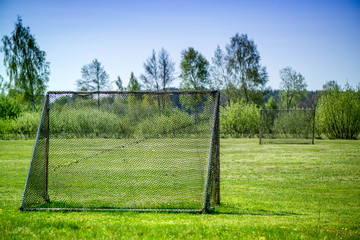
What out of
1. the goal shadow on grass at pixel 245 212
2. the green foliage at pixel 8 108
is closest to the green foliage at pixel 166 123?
the goal shadow on grass at pixel 245 212

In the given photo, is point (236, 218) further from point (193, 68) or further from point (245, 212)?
point (193, 68)

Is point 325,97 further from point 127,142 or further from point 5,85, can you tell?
point 5,85

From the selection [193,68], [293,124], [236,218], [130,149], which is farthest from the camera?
[193,68]

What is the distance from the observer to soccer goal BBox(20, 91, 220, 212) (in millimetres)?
7344

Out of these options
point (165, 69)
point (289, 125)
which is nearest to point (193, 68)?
point (165, 69)

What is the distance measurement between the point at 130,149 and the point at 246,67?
157 feet

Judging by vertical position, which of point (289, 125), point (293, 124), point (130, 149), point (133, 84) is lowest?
point (130, 149)

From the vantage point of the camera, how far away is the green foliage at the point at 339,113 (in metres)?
35.4

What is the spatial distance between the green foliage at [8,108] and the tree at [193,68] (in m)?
23.4

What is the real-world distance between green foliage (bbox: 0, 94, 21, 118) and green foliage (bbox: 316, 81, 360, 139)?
33.6 metres

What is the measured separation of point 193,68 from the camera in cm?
5288

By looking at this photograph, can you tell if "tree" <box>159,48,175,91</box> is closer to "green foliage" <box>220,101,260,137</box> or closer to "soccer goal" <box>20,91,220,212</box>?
"green foliage" <box>220,101,260,137</box>

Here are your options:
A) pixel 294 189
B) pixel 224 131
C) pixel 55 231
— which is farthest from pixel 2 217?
pixel 224 131

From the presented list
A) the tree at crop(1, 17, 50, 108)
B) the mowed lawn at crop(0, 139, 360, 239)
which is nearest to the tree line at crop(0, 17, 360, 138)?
the tree at crop(1, 17, 50, 108)
